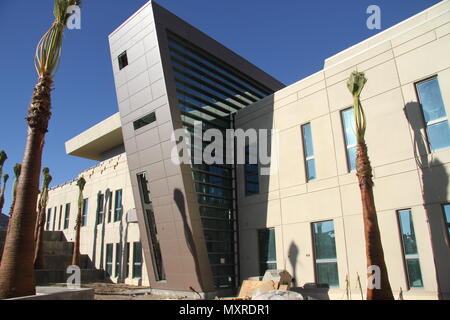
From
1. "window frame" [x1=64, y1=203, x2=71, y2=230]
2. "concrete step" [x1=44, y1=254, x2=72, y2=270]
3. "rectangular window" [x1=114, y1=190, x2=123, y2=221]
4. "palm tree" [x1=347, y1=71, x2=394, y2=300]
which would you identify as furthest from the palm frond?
"window frame" [x1=64, y1=203, x2=71, y2=230]

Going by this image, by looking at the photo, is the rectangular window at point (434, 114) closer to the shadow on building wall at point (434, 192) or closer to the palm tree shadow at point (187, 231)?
the shadow on building wall at point (434, 192)

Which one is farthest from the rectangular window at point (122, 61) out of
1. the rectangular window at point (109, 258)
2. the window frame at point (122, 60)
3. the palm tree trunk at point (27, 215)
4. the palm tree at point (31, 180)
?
the rectangular window at point (109, 258)

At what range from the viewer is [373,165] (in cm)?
1545

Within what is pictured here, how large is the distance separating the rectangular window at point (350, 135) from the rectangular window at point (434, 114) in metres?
3.28

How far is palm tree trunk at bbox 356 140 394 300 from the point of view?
11.5 metres

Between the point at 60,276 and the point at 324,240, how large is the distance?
22.2m

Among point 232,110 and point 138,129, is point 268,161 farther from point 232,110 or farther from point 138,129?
point 138,129

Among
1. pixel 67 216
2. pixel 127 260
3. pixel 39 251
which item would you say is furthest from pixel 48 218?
pixel 127 260

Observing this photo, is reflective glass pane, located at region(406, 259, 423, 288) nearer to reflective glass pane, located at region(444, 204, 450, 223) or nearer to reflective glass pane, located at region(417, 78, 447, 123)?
reflective glass pane, located at region(444, 204, 450, 223)

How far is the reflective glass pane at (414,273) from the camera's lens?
13.2 meters

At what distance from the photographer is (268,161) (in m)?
20.6

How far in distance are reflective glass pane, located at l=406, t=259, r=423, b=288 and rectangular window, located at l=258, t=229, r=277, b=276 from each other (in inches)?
287
